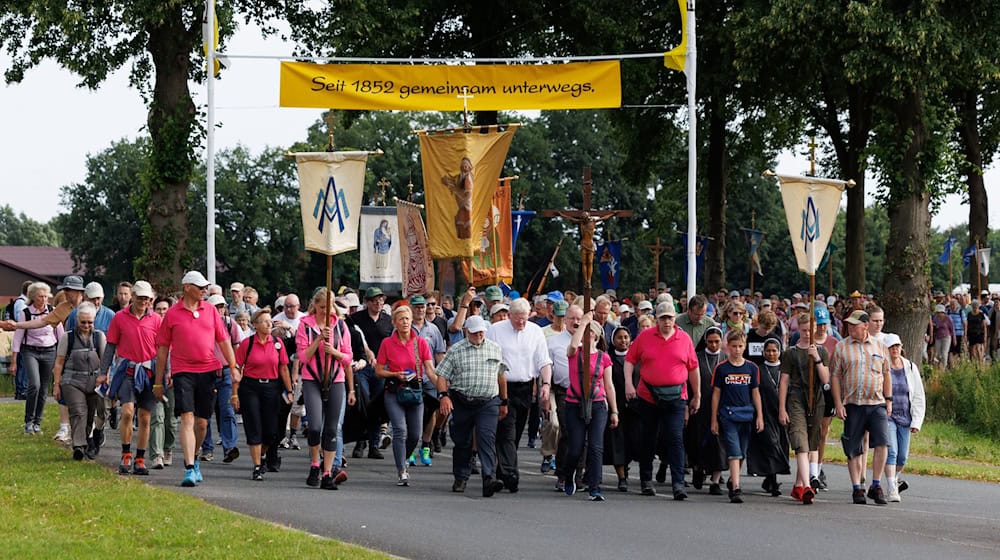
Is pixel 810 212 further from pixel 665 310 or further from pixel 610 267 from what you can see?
pixel 610 267

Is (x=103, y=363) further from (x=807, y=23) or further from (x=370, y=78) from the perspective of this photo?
(x=807, y=23)

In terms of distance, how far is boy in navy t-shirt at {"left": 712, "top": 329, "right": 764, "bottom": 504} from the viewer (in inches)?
561

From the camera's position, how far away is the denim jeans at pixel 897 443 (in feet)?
46.8

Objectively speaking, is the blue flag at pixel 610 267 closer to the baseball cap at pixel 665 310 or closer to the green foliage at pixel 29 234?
the baseball cap at pixel 665 310

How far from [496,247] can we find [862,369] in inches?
385

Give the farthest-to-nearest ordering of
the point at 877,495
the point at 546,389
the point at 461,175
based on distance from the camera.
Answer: the point at 461,175
the point at 546,389
the point at 877,495

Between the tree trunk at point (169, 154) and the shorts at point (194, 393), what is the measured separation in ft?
40.5

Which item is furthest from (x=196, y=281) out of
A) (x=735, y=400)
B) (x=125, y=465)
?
(x=735, y=400)

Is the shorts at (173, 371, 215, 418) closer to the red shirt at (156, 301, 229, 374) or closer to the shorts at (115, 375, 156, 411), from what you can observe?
the red shirt at (156, 301, 229, 374)

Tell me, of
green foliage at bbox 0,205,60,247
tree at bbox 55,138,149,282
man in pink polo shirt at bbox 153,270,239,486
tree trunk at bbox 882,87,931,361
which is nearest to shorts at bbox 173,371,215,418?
man in pink polo shirt at bbox 153,270,239,486

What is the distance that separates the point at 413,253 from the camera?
24.0 metres

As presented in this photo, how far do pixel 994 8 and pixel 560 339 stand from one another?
14.9m

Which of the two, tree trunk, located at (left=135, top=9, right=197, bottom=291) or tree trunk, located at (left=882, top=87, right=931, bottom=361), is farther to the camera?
tree trunk, located at (left=135, top=9, right=197, bottom=291)

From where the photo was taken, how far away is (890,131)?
86.0 ft
